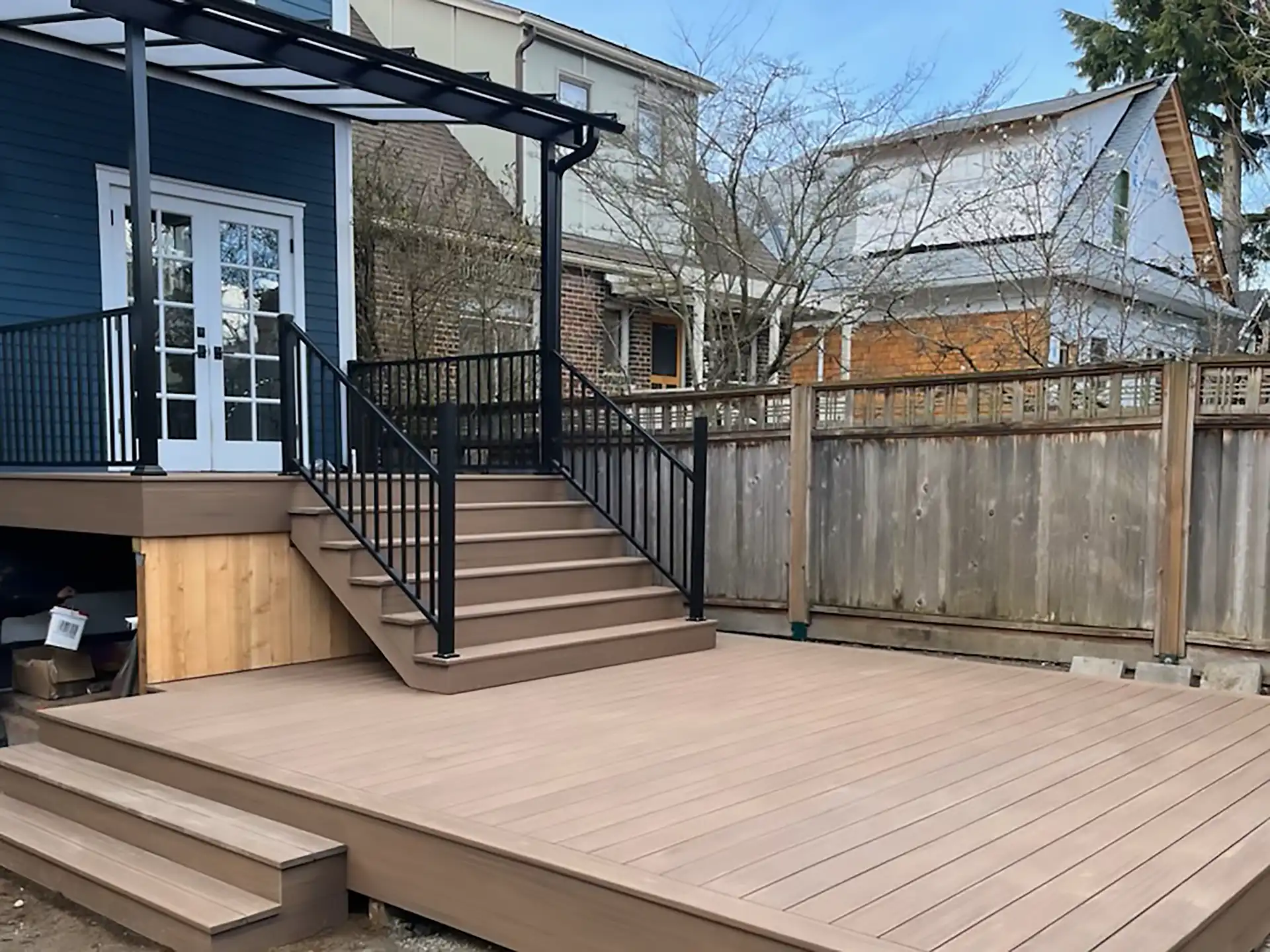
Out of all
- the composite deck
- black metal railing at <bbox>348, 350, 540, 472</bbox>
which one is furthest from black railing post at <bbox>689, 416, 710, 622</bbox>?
black metal railing at <bbox>348, 350, 540, 472</bbox>

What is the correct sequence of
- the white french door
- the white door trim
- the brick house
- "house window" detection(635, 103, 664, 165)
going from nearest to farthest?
1. the white door trim
2. the white french door
3. "house window" detection(635, 103, 664, 165)
4. the brick house

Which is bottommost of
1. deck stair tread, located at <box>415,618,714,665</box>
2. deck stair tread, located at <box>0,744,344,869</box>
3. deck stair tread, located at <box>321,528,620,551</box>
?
deck stair tread, located at <box>0,744,344,869</box>

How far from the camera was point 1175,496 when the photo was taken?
475cm

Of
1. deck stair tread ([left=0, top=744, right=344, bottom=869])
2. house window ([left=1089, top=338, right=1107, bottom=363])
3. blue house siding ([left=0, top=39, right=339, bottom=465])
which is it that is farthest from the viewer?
house window ([left=1089, top=338, right=1107, bottom=363])

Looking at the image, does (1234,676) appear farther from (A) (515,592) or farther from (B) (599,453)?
(B) (599,453)

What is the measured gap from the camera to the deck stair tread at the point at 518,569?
4711 millimetres

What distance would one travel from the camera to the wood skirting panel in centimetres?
461

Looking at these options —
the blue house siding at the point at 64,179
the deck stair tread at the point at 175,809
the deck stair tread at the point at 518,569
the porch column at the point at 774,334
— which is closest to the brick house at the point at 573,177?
the porch column at the point at 774,334

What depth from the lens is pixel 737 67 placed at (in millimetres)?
9281

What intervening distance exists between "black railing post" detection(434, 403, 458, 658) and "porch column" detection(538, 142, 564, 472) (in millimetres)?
2001

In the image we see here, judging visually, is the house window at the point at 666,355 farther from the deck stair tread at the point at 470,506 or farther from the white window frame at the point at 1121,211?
the deck stair tread at the point at 470,506

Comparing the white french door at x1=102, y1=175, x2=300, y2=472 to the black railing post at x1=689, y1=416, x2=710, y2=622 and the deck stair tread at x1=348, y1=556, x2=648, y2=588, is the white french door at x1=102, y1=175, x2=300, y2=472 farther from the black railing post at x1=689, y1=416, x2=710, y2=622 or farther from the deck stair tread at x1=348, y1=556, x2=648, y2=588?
the black railing post at x1=689, y1=416, x2=710, y2=622

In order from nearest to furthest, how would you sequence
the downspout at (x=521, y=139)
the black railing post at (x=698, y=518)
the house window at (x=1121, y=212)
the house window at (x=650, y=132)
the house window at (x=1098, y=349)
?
the black railing post at (x=698, y=518) → the house window at (x=650, y=132) → the house window at (x=1098, y=349) → the downspout at (x=521, y=139) → the house window at (x=1121, y=212)

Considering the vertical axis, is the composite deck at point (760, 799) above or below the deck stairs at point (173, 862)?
above
